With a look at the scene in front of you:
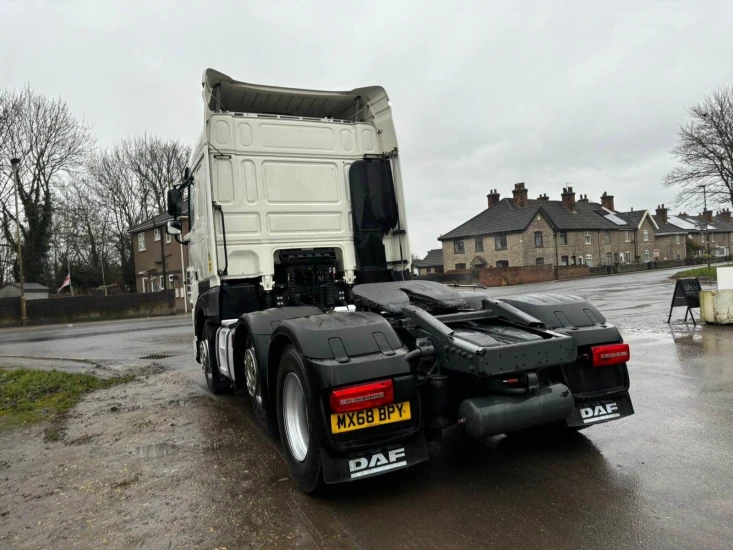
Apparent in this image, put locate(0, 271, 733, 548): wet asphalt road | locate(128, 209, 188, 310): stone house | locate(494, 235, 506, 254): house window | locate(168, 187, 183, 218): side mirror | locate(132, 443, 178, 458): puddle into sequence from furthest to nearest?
locate(494, 235, 506, 254): house window, locate(128, 209, 188, 310): stone house, locate(168, 187, 183, 218): side mirror, locate(132, 443, 178, 458): puddle, locate(0, 271, 733, 548): wet asphalt road

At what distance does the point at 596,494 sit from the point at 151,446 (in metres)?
3.97

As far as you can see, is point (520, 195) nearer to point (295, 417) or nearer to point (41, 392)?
point (41, 392)

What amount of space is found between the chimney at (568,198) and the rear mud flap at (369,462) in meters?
62.6

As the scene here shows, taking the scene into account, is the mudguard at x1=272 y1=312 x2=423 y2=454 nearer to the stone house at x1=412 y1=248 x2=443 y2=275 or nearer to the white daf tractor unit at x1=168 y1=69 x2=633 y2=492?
the white daf tractor unit at x1=168 y1=69 x2=633 y2=492

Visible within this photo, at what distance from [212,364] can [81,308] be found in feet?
85.9

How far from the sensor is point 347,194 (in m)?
7.01

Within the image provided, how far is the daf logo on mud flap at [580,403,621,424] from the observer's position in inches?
158

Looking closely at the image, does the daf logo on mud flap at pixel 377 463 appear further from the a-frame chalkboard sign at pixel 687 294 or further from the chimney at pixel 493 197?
the chimney at pixel 493 197

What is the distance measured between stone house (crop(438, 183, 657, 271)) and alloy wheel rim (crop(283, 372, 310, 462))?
169 ft

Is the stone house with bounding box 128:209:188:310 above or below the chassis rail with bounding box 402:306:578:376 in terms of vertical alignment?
above

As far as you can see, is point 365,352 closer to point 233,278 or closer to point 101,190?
point 233,278

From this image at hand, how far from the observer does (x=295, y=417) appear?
4109mm

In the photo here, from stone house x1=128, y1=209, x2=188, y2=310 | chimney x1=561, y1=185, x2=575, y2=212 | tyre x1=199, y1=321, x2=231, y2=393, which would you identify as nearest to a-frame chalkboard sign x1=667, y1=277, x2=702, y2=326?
tyre x1=199, y1=321, x2=231, y2=393

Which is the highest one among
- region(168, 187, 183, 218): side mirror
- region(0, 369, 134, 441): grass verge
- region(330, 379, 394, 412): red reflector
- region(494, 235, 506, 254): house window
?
region(494, 235, 506, 254): house window
